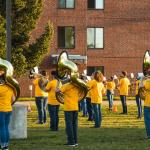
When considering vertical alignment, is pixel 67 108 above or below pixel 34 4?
below

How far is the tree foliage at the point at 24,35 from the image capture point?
116 feet

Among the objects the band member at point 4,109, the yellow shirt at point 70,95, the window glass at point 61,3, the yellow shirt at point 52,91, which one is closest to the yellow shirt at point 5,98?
the band member at point 4,109

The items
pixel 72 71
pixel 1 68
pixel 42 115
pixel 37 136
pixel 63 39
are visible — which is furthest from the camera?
pixel 63 39

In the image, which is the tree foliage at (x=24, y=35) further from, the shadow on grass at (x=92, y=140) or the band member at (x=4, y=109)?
the band member at (x=4, y=109)

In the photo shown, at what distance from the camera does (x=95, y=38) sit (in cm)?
4688

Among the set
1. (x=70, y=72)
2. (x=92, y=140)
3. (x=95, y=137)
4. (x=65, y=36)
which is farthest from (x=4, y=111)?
(x=65, y=36)

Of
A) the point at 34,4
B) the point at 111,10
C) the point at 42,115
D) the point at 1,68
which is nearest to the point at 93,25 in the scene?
the point at 111,10

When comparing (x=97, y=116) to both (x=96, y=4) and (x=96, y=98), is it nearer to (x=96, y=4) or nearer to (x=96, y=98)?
(x=96, y=98)

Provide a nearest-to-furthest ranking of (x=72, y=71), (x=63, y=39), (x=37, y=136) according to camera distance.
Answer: (x=72, y=71) → (x=37, y=136) → (x=63, y=39)

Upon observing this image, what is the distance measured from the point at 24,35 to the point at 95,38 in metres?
11.7

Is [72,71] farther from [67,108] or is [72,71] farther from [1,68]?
[1,68]

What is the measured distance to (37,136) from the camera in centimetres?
1770

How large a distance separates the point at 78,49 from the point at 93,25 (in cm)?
208

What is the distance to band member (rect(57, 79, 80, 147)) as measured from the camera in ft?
50.2
